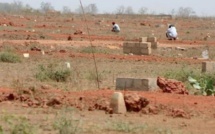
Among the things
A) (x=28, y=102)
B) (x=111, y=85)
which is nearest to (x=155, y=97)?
(x=28, y=102)

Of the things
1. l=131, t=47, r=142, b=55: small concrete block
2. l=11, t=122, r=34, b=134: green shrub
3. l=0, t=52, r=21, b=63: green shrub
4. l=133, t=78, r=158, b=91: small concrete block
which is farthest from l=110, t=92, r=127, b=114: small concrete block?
l=131, t=47, r=142, b=55: small concrete block

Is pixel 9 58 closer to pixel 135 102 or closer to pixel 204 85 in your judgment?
pixel 204 85

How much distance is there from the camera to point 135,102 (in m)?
13.2

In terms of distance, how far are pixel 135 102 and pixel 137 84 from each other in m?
2.96

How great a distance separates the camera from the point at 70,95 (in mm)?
14438

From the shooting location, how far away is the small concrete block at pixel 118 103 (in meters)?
12.9

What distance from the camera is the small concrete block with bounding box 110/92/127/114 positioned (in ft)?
42.4

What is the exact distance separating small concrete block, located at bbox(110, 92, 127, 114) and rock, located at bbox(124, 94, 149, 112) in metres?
0.11

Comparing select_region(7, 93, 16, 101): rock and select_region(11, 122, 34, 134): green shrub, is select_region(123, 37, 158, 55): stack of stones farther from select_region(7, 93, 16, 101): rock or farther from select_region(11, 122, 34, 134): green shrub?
select_region(11, 122, 34, 134): green shrub

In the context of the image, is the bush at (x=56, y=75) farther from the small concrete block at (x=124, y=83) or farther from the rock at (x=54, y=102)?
the rock at (x=54, y=102)

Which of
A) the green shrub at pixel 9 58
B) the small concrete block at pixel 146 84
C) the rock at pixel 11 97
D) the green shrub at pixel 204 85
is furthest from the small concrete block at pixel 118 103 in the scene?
the green shrub at pixel 9 58

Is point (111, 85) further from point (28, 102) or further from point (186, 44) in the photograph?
point (186, 44)

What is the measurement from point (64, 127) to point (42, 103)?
13.9ft

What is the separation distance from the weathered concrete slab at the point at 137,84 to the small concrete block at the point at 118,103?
2.82m
